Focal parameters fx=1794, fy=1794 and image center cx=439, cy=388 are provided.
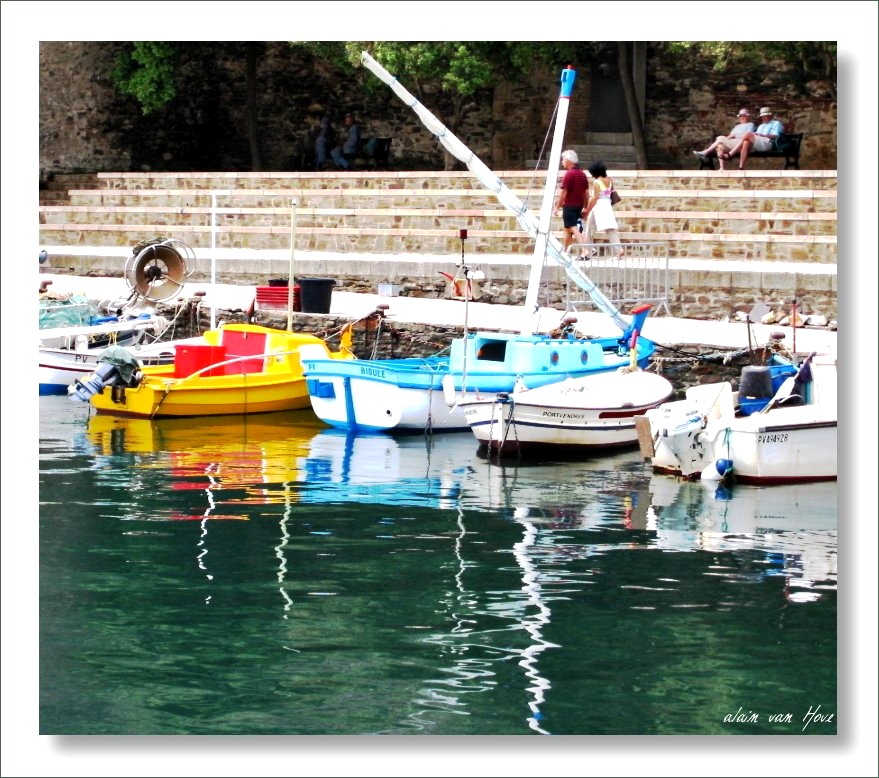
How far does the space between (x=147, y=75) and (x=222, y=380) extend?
739cm

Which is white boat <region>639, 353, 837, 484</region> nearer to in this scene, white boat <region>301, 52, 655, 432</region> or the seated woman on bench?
white boat <region>301, 52, 655, 432</region>

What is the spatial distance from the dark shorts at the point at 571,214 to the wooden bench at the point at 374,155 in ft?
16.9

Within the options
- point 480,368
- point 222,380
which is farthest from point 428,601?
point 222,380

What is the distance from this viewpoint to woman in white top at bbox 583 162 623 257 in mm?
15609

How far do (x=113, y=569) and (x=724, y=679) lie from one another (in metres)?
3.14

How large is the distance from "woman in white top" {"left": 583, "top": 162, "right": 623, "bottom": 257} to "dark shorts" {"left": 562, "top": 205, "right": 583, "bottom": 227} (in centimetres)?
16

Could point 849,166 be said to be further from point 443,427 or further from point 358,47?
point 358,47

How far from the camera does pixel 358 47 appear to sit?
1959 cm

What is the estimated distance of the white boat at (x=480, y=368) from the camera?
13.0 m

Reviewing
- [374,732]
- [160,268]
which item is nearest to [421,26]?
[374,732]

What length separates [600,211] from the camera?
15672mm

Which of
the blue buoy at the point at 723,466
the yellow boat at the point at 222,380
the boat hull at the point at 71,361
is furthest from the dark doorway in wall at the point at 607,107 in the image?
the blue buoy at the point at 723,466

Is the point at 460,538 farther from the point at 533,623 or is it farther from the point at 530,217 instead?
the point at 530,217

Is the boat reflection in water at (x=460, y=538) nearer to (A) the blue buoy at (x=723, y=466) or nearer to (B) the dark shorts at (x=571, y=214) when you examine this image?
(A) the blue buoy at (x=723, y=466)
